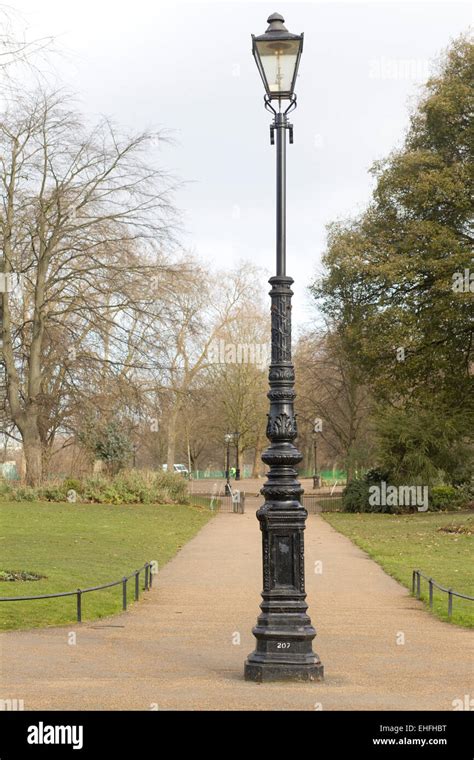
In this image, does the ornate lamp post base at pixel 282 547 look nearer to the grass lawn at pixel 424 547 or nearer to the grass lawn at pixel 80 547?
the grass lawn at pixel 80 547

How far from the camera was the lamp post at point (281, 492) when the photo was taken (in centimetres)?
862

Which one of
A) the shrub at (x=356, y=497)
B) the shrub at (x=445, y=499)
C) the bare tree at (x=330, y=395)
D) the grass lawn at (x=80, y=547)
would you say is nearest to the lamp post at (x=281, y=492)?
the grass lawn at (x=80, y=547)

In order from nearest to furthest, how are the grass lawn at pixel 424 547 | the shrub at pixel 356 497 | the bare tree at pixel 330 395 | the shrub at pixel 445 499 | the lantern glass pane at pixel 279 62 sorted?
the lantern glass pane at pixel 279 62
the grass lawn at pixel 424 547
the shrub at pixel 445 499
the shrub at pixel 356 497
the bare tree at pixel 330 395

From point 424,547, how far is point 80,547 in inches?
316

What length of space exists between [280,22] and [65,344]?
99.4 feet

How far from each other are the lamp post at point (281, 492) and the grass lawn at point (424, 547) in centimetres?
488

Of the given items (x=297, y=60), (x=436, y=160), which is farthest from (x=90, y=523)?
(x=297, y=60)

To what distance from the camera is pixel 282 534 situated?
349 inches

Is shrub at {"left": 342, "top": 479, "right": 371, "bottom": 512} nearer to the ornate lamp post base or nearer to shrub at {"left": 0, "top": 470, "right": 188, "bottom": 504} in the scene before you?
shrub at {"left": 0, "top": 470, "right": 188, "bottom": 504}

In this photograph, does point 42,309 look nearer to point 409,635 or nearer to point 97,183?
point 97,183

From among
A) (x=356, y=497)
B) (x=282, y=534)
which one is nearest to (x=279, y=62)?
(x=282, y=534)

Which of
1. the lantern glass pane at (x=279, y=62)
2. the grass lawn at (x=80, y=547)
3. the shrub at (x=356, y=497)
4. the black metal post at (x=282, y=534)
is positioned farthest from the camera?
the shrub at (x=356, y=497)

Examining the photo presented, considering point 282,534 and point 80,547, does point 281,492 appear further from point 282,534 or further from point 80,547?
point 80,547

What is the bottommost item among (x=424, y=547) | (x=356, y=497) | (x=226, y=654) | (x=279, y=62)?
(x=226, y=654)
